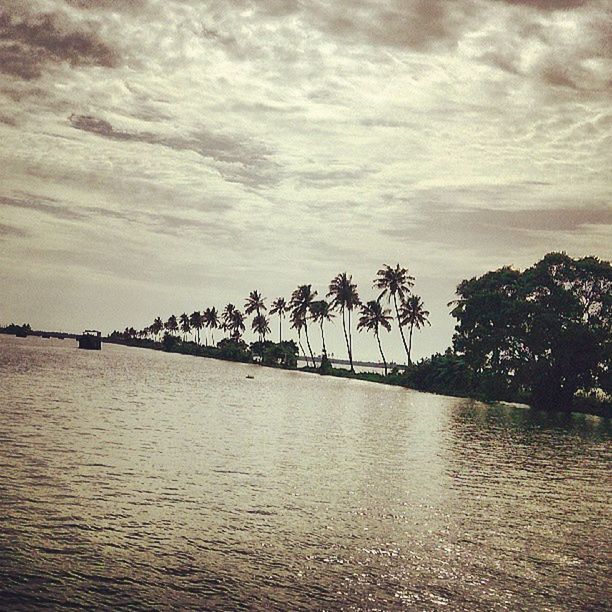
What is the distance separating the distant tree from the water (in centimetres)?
3129

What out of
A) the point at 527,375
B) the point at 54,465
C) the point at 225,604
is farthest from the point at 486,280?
the point at 225,604

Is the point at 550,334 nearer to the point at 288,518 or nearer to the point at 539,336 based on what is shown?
the point at 539,336

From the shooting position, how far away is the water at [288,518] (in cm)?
1395

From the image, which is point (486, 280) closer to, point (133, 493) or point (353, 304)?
point (353, 304)

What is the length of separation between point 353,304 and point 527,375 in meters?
58.5

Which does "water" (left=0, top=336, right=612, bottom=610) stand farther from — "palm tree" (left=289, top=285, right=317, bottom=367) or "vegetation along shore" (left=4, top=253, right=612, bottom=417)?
"palm tree" (left=289, top=285, right=317, bottom=367)

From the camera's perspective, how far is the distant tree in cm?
7106

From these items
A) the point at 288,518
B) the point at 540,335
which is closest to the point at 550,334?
the point at 540,335

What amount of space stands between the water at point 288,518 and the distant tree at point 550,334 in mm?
31286

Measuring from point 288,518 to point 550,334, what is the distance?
59579 mm

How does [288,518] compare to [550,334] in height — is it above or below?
below

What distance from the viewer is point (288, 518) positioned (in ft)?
65.2

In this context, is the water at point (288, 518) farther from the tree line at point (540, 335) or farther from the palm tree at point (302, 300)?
the palm tree at point (302, 300)

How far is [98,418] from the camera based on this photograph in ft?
132
